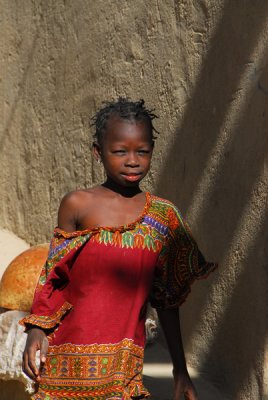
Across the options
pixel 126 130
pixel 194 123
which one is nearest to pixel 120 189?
pixel 126 130

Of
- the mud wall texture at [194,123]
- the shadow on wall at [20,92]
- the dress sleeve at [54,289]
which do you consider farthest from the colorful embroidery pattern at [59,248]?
the shadow on wall at [20,92]

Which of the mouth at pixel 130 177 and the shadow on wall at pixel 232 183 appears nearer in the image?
the mouth at pixel 130 177

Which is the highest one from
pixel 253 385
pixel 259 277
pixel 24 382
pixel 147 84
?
pixel 147 84

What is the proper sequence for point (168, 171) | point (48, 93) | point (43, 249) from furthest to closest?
point (48, 93) < point (43, 249) < point (168, 171)

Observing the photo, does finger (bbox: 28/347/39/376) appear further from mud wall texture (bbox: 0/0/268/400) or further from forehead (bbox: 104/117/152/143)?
mud wall texture (bbox: 0/0/268/400)

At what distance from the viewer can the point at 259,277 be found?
473 centimetres

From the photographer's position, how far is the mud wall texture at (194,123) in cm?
484

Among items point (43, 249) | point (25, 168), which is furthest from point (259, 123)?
point (25, 168)

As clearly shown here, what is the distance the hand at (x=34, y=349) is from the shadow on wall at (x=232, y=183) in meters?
1.58

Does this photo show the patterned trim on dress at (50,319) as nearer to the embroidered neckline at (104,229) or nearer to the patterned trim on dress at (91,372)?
the patterned trim on dress at (91,372)

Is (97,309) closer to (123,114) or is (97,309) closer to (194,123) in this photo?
(123,114)

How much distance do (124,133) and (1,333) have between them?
8.34 feet

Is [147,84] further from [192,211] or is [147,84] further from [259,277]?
[259,277]

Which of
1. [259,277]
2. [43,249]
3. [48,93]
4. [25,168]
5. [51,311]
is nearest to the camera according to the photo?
[51,311]
